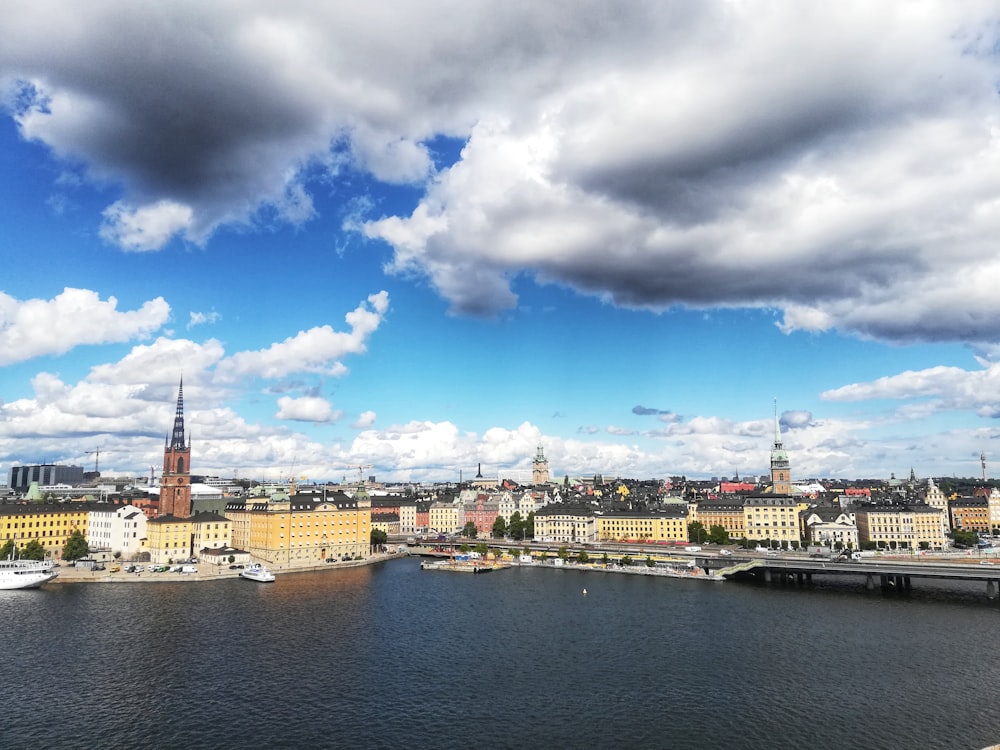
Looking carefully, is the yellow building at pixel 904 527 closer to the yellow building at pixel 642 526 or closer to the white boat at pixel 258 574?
the yellow building at pixel 642 526

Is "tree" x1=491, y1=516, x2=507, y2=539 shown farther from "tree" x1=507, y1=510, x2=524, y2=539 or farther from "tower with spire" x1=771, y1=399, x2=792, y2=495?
"tower with spire" x1=771, y1=399, x2=792, y2=495

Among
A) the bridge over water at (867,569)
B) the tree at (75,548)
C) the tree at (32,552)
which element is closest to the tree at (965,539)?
the bridge over water at (867,569)

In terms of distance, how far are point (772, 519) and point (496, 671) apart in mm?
111422

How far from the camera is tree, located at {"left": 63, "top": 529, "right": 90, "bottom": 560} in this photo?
108 metres

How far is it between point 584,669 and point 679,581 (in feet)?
170

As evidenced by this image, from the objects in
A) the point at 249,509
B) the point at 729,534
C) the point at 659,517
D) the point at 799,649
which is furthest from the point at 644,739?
the point at 729,534

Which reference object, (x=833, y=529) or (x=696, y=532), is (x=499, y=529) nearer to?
(x=696, y=532)

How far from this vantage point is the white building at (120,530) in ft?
374

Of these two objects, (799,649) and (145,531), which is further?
(145,531)

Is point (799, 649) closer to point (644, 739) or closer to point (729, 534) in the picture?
point (644, 739)

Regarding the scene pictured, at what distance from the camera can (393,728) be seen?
40188 millimetres

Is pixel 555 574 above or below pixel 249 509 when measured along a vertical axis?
below

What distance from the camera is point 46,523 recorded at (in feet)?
383

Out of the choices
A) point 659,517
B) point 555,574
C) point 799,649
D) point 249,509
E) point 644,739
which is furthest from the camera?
point 659,517
